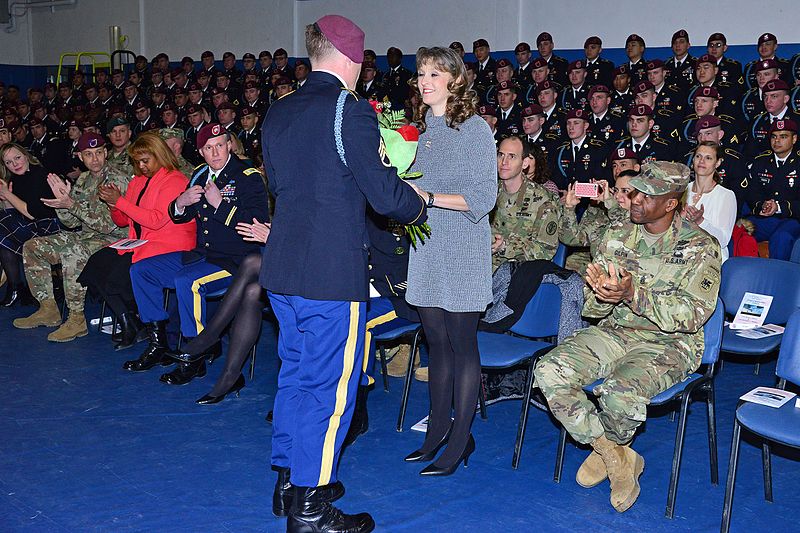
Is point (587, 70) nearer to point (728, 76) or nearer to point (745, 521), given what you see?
point (728, 76)

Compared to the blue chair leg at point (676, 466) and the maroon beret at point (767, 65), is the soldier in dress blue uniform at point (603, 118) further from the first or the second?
the blue chair leg at point (676, 466)

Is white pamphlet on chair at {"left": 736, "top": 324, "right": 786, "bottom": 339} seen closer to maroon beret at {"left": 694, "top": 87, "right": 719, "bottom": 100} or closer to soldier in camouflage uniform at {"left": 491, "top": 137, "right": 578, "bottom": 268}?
soldier in camouflage uniform at {"left": 491, "top": 137, "right": 578, "bottom": 268}

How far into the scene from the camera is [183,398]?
13.9 ft

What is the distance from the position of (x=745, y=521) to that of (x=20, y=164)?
546cm

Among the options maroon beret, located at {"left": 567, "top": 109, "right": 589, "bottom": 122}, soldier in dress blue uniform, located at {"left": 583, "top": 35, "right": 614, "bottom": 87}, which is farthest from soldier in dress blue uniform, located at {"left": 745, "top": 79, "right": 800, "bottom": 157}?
soldier in dress blue uniform, located at {"left": 583, "top": 35, "right": 614, "bottom": 87}

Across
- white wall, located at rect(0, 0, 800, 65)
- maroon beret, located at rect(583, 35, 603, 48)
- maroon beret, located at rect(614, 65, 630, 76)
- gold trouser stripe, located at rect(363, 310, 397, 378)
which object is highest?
white wall, located at rect(0, 0, 800, 65)

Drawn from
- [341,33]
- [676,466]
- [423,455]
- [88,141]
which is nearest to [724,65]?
[88,141]

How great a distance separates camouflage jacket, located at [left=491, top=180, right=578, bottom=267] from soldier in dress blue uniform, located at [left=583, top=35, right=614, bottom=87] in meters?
4.10

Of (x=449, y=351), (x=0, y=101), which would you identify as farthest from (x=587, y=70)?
(x=0, y=101)

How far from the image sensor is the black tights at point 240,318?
4.17 meters

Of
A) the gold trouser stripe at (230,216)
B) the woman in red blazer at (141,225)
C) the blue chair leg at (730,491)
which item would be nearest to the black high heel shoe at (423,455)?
the blue chair leg at (730,491)

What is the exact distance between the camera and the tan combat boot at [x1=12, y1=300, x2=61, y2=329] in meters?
5.63

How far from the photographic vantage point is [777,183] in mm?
6086

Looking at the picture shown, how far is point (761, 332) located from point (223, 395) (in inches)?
104
